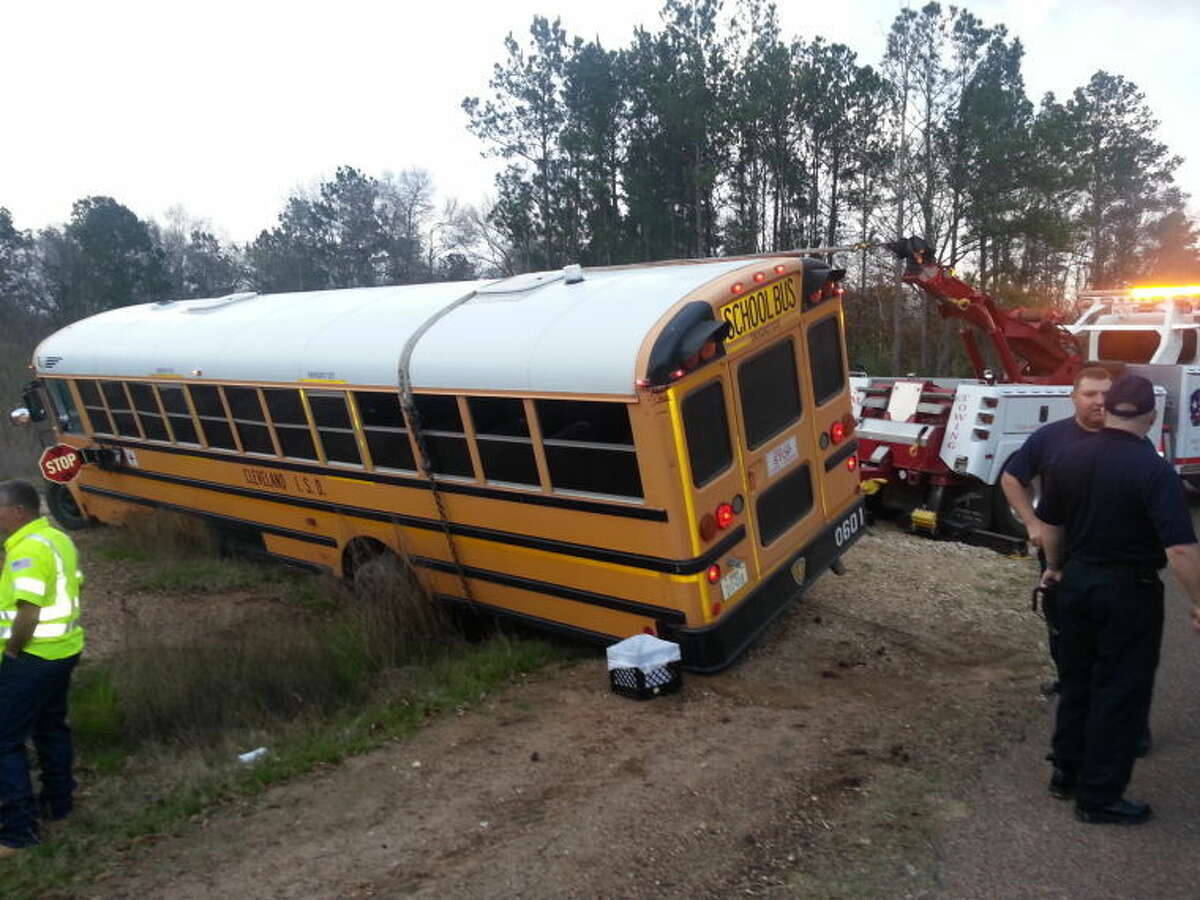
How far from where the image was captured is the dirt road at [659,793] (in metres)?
3.52

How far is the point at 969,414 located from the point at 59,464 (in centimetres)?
947

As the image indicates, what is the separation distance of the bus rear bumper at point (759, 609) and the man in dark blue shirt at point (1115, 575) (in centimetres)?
188

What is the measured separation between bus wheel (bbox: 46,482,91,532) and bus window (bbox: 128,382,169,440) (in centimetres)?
311

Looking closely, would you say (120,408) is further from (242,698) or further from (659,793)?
(659,793)

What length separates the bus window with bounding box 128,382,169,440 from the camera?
8828 millimetres

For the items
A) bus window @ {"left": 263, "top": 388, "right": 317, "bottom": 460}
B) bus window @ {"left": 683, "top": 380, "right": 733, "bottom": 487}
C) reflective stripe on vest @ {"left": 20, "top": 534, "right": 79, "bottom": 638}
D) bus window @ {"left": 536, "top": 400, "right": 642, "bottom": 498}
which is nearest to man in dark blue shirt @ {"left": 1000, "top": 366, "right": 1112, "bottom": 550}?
bus window @ {"left": 683, "top": 380, "right": 733, "bottom": 487}

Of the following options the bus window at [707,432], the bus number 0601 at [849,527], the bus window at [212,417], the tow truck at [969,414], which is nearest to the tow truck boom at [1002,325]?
the tow truck at [969,414]

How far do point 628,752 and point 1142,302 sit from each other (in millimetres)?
9760

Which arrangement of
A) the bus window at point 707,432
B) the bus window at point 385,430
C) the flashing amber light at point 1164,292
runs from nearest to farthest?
the bus window at point 707,432
the bus window at point 385,430
the flashing amber light at point 1164,292

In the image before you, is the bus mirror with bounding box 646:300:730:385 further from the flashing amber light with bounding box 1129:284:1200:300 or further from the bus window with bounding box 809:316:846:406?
the flashing amber light with bounding box 1129:284:1200:300

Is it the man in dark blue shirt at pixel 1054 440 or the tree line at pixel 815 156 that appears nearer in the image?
the man in dark blue shirt at pixel 1054 440

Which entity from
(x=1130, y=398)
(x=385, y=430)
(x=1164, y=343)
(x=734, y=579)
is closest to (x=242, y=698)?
(x=385, y=430)

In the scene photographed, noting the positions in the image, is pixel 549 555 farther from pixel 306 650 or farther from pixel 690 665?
pixel 306 650

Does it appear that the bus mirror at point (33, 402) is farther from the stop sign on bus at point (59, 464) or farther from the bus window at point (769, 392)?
the bus window at point (769, 392)
